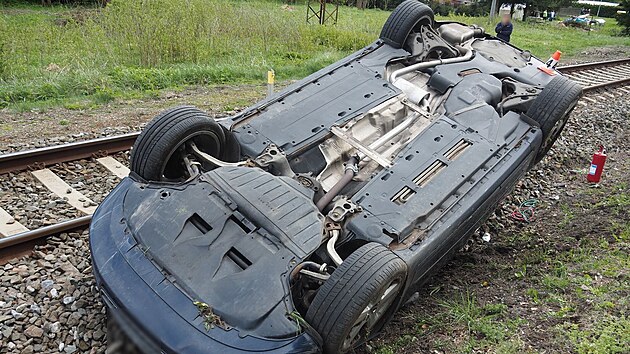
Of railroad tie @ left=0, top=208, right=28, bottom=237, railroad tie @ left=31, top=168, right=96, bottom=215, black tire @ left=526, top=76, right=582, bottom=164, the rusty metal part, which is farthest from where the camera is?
the rusty metal part

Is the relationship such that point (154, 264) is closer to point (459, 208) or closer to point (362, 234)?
point (362, 234)

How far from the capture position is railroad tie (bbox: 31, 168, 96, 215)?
504cm

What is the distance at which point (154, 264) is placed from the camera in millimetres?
3230

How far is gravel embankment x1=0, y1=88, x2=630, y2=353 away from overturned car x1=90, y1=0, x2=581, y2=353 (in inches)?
22.5

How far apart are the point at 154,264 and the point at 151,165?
3.10ft

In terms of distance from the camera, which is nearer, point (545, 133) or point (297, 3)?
point (545, 133)

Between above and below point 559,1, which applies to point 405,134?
above

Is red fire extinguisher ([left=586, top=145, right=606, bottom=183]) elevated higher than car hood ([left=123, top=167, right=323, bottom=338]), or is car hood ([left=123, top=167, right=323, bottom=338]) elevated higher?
car hood ([left=123, top=167, right=323, bottom=338])

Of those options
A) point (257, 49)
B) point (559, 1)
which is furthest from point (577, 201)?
point (559, 1)

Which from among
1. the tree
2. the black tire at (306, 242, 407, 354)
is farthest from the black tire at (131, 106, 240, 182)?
the tree

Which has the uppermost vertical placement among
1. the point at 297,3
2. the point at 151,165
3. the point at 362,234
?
the point at 151,165

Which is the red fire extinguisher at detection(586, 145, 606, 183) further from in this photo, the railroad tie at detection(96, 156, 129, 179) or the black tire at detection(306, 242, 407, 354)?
the railroad tie at detection(96, 156, 129, 179)

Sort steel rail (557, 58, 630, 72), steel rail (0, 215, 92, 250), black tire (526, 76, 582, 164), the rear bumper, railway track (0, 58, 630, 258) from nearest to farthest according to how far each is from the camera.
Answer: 1. the rear bumper
2. steel rail (0, 215, 92, 250)
3. railway track (0, 58, 630, 258)
4. black tire (526, 76, 582, 164)
5. steel rail (557, 58, 630, 72)

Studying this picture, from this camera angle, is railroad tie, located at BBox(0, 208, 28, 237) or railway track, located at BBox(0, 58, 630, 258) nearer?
railway track, located at BBox(0, 58, 630, 258)
